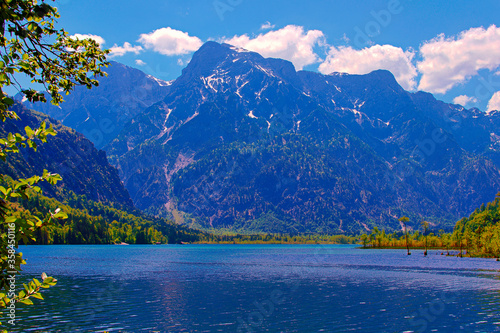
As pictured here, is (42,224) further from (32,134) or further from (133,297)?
(133,297)

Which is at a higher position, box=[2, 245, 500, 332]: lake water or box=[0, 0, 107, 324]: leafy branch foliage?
box=[0, 0, 107, 324]: leafy branch foliage

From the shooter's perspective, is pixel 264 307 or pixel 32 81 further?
pixel 264 307

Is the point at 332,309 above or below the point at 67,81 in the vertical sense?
below

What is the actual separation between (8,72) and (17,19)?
2.08 m

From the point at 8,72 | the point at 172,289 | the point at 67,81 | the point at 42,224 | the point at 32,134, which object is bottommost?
the point at 172,289

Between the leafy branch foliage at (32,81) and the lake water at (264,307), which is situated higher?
the leafy branch foliage at (32,81)

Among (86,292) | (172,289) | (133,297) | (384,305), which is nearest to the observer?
(384,305)

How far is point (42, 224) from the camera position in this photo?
9250 mm

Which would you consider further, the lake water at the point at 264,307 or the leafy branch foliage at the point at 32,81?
the lake water at the point at 264,307

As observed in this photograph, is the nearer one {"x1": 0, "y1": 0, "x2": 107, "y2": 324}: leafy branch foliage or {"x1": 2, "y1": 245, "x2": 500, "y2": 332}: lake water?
{"x1": 0, "y1": 0, "x2": 107, "y2": 324}: leafy branch foliage

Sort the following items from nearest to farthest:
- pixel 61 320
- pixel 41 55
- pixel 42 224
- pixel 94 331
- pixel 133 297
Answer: pixel 42 224 < pixel 41 55 < pixel 94 331 < pixel 61 320 < pixel 133 297

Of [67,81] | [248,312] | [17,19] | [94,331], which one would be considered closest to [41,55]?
[67,81]

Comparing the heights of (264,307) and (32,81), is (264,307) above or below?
below

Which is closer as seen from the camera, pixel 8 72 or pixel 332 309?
pixel 8 72
